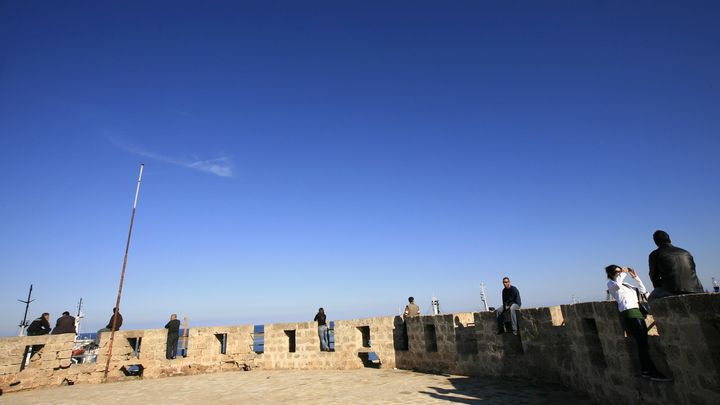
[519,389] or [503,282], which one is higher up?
[503,282]

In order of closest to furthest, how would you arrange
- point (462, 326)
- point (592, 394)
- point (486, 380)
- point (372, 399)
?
1. point (592, 394)
2. point (372, 399)
3. point (486, 380)
4. point (462, 326)

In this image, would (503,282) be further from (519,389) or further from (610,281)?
(610,281)

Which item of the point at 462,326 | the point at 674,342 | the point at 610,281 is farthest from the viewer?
the point at 462,326

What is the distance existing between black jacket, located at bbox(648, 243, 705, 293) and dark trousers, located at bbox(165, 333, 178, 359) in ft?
43.8

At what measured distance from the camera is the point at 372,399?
23.1ft

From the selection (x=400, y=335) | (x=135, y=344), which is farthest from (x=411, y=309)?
(x=135, y=344)

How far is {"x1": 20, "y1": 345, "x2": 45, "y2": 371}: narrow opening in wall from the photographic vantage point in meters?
10.6

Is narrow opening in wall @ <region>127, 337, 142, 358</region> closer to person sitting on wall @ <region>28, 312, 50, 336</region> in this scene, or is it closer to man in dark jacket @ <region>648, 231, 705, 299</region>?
person sitting on wall @ <region>28, 312, 50, 336</region>

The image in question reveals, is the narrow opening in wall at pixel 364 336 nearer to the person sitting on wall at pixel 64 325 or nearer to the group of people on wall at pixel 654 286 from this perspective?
the group of people on wall at pixel 654 286

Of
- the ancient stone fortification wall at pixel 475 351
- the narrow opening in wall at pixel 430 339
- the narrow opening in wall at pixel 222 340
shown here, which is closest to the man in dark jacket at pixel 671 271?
the ancient stone fortification wall at pixel 475 351

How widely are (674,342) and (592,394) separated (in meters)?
2.55

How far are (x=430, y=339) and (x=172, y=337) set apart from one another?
28.6ft

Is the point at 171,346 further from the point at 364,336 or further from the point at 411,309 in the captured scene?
the point at 411,309

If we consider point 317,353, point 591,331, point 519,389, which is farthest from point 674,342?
point 317,353
